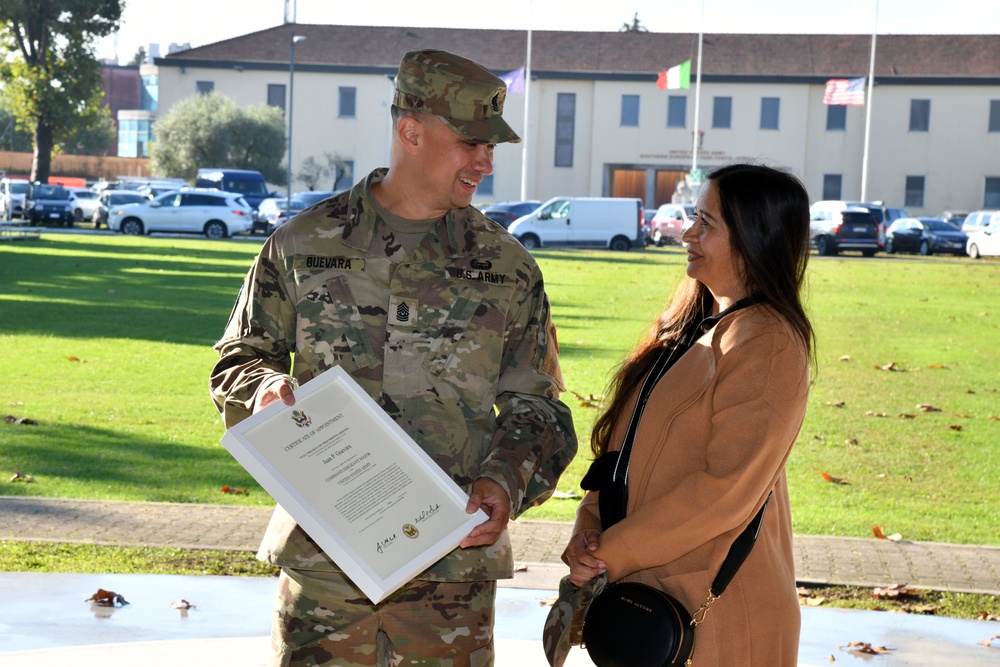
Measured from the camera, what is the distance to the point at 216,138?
225ft

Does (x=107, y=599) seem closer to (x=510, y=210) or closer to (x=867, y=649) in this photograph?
(x=867, y=649)

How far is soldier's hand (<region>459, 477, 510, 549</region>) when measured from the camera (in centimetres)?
301

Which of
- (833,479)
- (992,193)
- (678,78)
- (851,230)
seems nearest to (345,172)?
(678,78)

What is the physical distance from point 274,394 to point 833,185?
70.8 m

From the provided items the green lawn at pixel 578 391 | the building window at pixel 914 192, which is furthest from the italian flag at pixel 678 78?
the green lawn at pixel 578 391

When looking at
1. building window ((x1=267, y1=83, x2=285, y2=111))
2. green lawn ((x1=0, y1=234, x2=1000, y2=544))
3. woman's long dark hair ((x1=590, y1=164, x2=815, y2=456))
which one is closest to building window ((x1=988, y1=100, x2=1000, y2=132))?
building window ((x1=267, y1=83, x2=285, y2=111))

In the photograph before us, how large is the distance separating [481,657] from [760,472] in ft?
2.96

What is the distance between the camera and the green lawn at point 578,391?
8492mm

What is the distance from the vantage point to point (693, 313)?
350 centimetres

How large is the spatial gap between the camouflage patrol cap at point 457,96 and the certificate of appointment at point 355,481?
739 millimetres

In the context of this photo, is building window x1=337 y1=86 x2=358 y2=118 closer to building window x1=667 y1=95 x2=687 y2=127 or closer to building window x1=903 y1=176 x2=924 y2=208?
building window x1=667 y1=95 x2=687 y2=127

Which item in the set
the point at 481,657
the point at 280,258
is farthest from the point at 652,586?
the point at 280,258

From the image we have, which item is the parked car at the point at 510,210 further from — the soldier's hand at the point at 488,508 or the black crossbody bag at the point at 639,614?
the soldier's hand at the point at 488,508

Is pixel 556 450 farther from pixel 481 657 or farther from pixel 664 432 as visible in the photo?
pixel 481 657
